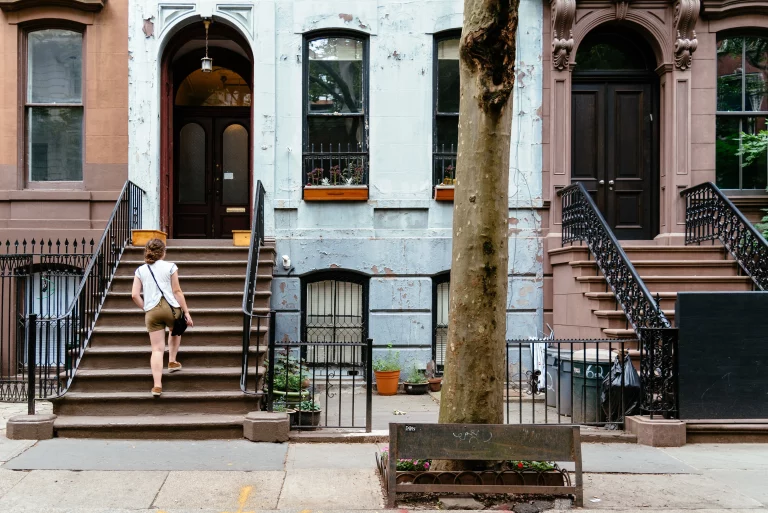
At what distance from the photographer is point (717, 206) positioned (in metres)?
10.9

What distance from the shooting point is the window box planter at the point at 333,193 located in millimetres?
11625

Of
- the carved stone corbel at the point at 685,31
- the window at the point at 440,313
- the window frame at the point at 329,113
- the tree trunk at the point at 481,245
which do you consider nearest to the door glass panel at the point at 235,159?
the window frame at the point at 329,113

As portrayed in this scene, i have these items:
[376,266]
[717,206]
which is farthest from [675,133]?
[376,266]

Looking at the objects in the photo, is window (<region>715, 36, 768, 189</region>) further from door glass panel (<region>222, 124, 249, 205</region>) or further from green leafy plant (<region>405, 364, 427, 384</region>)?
door glass panel (<region>222, 124, 249, 205</region>)

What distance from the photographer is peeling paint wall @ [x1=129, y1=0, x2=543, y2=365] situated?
1161 centimetres

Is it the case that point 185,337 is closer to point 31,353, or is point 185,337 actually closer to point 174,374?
point 174,374

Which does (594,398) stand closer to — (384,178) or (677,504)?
(677,504)

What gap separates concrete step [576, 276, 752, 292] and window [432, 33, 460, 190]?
3028 mm

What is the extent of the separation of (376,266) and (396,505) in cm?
628

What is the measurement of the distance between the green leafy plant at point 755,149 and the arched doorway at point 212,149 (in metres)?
8.71

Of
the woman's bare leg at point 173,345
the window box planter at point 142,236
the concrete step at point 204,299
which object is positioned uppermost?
the window box planter at point 142,236

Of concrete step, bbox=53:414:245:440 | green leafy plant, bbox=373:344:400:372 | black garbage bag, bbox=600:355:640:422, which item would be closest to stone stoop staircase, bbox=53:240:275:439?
concrete step, bbox=53:414:245:440

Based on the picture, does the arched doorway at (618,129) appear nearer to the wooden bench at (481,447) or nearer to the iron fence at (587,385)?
the iron fence at (587,385)

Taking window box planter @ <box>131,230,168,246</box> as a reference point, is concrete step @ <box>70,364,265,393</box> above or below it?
below
